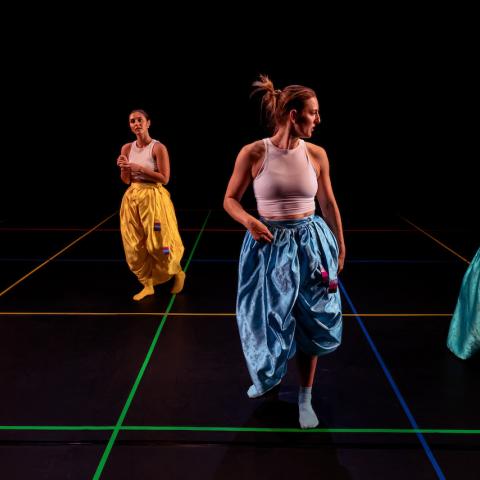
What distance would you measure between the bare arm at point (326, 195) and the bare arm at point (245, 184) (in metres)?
0.24

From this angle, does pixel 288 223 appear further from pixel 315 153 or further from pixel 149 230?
pixel 149 230

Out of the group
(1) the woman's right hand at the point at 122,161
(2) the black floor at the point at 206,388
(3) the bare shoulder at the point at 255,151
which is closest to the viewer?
(2) the black floor at the point at 206,388

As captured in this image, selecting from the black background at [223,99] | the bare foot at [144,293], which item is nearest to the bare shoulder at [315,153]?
the bare foot at [144,293]

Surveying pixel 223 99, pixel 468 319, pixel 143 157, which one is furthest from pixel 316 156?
pixel 223 99

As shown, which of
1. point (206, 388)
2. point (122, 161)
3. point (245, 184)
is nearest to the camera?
point (245, 184)

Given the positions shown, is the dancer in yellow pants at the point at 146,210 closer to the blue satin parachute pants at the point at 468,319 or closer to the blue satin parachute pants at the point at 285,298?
the blue satin parachute pants at the point at 285,298

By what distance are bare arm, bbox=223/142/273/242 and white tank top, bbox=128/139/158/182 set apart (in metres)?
1.60

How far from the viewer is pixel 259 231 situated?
207 centimetres

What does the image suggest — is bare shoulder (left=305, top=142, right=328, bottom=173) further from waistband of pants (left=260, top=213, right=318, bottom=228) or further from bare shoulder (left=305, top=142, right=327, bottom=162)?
waistband of pants (left=260, top=213, right=318, bottom=228)

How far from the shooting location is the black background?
6.98 m

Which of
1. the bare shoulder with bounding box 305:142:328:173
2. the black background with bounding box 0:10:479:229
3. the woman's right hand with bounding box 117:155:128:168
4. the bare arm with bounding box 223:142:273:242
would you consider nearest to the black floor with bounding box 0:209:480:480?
the bare arm with bounding box 223:142:273:242

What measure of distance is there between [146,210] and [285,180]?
183 centimetres

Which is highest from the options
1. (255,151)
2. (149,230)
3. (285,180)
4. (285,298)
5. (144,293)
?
(255,151)

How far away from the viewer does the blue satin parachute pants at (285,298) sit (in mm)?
2107
